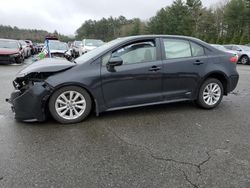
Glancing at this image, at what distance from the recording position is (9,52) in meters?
15.4

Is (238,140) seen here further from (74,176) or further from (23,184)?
(23,184)

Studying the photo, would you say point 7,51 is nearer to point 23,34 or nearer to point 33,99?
point 33,99

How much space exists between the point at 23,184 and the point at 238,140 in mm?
3013

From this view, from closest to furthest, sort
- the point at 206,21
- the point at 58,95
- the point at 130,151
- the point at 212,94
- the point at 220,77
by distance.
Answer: the point at 130,151, the point at 58,95, the point at 212,94, the point at 220,77, the point at 206,21

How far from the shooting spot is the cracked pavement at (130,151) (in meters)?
2.89

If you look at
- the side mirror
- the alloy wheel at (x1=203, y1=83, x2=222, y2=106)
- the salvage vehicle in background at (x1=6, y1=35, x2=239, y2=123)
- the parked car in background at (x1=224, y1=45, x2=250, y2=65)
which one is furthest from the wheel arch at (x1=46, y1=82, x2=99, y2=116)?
the parked car in background at (x1=224, y1=45, x2=250, y2=65)

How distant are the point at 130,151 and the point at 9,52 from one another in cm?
1402

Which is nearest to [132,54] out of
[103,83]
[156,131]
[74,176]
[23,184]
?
[103,83]

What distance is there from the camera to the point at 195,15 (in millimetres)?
50219

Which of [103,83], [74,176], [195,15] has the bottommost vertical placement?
[74,176]

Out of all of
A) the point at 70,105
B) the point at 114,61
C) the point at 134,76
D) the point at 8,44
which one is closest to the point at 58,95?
the point at 70,105

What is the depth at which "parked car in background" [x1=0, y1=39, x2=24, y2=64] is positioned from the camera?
15203 millimetres

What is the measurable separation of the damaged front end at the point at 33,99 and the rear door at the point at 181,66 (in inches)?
87.0

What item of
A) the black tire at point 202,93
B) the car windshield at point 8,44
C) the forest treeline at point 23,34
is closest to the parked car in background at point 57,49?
the car windshield at point 8,44
